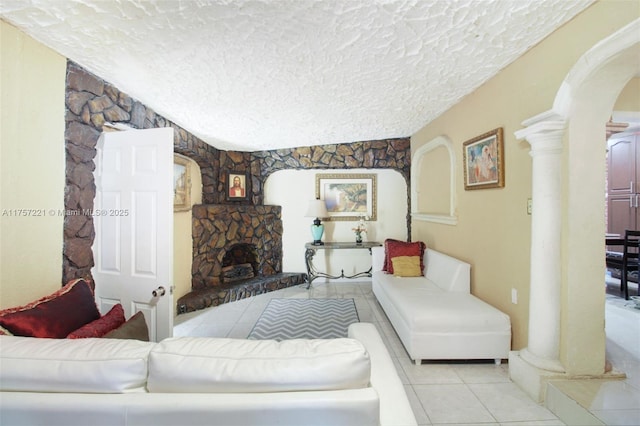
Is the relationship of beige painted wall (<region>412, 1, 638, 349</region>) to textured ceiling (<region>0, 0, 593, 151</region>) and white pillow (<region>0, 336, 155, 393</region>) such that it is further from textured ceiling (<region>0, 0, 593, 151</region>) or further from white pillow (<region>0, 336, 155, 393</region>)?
white pillow (<region>0, 336, 155, 393</region>)

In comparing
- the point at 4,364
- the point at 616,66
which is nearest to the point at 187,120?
the point at 4,364

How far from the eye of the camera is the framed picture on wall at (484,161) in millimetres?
2251

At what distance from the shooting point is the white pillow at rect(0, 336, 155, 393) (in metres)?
0.87

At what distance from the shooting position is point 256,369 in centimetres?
88

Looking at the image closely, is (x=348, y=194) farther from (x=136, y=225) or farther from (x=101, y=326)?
(x=101, y=326)

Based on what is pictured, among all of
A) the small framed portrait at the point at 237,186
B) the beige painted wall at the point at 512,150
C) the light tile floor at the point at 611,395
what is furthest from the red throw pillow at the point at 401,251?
the small framed portrait at the point at 237,186

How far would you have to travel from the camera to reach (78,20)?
1434mm

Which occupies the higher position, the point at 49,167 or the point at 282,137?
the point at 282,137

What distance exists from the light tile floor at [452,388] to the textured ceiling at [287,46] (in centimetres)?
233

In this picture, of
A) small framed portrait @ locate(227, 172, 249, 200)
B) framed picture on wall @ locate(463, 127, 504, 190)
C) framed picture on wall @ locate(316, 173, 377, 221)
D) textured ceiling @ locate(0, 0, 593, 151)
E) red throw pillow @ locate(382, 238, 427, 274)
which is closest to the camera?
textured ceiling @ locate(0, 0, 593, 151)

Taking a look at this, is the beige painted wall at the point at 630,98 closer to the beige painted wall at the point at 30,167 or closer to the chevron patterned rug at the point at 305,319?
the chevron patterned rug at the point at 305,319

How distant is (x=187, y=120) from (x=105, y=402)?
2.81 metres

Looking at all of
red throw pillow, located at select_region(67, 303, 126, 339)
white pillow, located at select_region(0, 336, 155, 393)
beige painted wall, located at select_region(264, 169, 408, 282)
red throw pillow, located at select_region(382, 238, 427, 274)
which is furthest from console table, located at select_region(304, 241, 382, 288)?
white pillow, located at select_region(0, 336, 155, 393)

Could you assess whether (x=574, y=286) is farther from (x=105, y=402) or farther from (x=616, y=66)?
(x=105, y=402)
